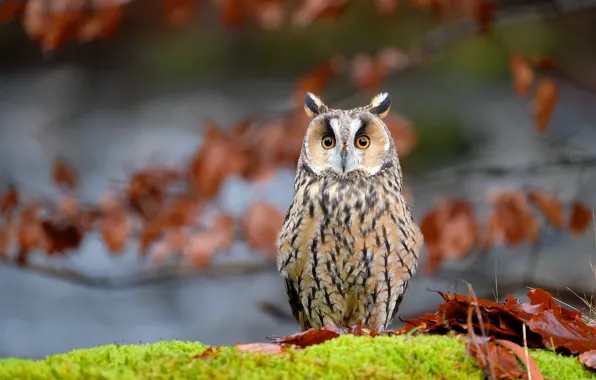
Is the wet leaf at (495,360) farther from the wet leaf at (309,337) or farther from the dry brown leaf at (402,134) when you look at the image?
the dry brown leaf at (402,134)

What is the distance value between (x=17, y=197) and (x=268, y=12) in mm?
1810

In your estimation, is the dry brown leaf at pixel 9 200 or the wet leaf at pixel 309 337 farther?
the dry brown leaf at pixel 9 200

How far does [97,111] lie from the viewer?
6551 mm

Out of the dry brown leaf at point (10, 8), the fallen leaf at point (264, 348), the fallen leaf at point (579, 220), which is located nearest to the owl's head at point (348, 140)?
the fallen leaf at point (264, 348)

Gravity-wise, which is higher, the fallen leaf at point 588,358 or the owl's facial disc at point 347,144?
the owl's facial disc at point 347,144

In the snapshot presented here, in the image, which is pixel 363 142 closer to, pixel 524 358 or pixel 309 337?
pixel 309 337

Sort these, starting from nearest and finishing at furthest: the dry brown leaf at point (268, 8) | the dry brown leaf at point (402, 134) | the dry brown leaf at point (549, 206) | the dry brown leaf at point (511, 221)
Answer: the dry brown leaf at point (402, 134), the dry brown leaf at point (549, 206), the dry brown leaf at point (511, 221), the dry brown leaf at point (268, 8)

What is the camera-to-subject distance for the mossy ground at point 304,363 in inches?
60.5

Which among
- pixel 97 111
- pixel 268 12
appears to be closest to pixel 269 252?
pixel 268 12

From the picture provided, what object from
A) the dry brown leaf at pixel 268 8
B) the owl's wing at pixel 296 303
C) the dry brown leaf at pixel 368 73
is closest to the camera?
the owl's wing at pixel 296 303

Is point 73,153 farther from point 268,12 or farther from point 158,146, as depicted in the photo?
point 268,12

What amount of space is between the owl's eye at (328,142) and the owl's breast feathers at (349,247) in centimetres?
10

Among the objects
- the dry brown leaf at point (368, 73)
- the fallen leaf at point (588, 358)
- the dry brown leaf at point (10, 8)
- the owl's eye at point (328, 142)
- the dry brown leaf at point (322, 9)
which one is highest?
the dry brown leaf at point (10, 8)

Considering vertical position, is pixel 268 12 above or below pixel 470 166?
above
